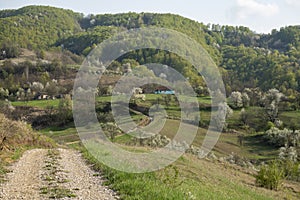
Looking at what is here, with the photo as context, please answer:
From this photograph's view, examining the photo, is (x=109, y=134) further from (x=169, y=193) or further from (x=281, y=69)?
(x=281, y=69)

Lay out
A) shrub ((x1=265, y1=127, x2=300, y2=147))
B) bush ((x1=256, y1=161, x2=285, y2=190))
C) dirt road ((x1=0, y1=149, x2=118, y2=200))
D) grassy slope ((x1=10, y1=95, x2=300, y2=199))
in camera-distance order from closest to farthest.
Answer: grassy slope ((x1=10, y1=95, x2=300, y2=199))
dirt road ((x1=0, y1=149, x2=118, y2=200))
bush ((x1=256, y1=161, x2=285, y2=190))
shrub ((x1=265, y1=127, x2=300, y2=147))

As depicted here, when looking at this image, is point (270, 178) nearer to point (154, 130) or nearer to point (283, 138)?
point (154, 130)

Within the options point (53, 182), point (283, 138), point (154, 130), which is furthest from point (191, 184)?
point (283, 138)

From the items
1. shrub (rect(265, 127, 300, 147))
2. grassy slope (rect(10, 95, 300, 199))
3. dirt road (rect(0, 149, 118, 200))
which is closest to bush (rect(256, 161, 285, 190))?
grassy slope (rect(10, 95, 300, 199))

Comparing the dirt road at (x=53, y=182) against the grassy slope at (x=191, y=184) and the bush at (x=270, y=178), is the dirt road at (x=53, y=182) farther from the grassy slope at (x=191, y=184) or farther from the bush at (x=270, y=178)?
the bush at (x=270, y=178)

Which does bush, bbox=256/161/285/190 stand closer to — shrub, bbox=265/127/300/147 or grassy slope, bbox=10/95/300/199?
grassy slope, bbox=10/95/300/199

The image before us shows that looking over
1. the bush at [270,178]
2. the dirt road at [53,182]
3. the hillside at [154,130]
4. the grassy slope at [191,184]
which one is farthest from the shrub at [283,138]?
the dirt road at [53,182]

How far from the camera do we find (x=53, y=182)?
45.4 feet

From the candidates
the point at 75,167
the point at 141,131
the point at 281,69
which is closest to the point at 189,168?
the point at 75,167

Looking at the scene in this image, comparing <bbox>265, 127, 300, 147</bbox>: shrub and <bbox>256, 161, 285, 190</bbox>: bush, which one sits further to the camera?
<bbox>265, 127, 300, 147</bbox>: shrub

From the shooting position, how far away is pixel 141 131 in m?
45.0

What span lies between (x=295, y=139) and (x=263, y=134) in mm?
10283

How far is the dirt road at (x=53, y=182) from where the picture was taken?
38.2 ft

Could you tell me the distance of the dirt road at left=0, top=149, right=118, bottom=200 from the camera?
459 inches
